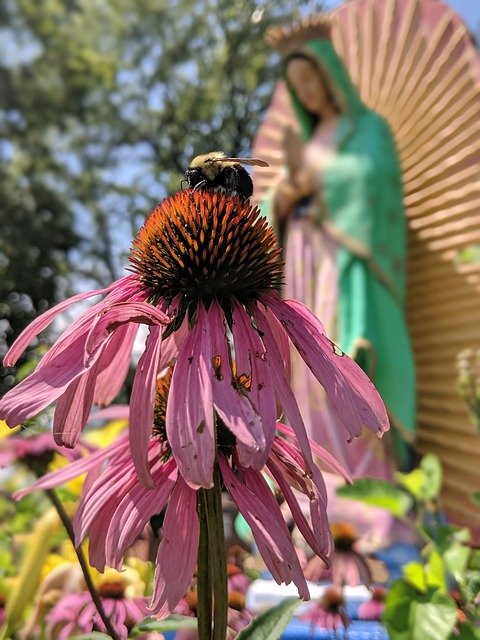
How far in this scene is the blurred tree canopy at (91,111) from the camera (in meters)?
6.96

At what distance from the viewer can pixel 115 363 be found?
42 cm

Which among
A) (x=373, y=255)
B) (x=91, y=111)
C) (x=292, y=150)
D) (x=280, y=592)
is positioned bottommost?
A: (x=280, y=592)

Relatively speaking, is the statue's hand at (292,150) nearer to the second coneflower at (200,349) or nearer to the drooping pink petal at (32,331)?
the second coneflower at (200,349)

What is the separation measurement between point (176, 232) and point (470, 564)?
404 mm

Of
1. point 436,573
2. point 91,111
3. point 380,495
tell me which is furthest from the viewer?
point 91,111

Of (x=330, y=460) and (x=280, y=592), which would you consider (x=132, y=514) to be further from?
(x=280, y=592)

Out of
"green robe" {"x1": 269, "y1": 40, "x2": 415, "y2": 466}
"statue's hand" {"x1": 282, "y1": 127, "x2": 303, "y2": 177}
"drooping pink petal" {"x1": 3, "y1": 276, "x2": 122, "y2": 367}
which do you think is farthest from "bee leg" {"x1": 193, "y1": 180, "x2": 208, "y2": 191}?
"statue's hand" {"x1": 282, "y1": 127, "x2": 303, "y2": 177}

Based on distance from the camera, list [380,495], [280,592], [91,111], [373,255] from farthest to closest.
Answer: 1. [91,111]
2. [373,255]
3. [280,592]
4. [380,495]

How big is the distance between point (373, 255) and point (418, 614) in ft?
5.78

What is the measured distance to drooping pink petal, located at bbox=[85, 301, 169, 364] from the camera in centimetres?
33

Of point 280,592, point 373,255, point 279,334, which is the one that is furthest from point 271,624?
point 373,255

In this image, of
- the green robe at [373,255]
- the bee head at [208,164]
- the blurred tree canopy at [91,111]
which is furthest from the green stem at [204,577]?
the blurred tree canopy at [91,111]

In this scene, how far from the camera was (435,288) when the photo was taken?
90.0 inches

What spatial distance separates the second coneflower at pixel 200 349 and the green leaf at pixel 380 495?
27 cm
